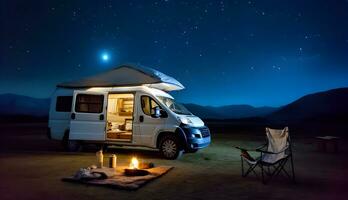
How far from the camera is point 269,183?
6.81m

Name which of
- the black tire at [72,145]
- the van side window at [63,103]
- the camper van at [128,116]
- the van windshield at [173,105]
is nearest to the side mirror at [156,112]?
the camper van at [128,116]

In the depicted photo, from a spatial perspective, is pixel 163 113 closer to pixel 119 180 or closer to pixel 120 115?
pixel 120 115

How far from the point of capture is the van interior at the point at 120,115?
1248 cm

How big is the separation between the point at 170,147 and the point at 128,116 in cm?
384

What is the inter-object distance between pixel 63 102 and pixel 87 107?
4.34ft

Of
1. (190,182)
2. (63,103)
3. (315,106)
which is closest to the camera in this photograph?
(190,182)

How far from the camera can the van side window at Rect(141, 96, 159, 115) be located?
35.6ft

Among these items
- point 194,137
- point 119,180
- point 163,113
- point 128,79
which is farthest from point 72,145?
point 119,180

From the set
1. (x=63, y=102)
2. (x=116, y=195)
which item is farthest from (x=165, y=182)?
(x=63, y=102)

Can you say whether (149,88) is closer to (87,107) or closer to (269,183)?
(87,107)

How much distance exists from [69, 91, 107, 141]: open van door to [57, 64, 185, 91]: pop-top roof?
451 mm

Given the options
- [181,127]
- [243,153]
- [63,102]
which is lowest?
[243,153]

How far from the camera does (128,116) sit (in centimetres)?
1366

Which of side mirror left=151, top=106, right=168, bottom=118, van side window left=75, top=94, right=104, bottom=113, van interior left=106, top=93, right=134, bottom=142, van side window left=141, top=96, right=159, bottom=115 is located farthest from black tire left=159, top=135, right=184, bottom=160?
van side window left=75, top=94, right=104, bottom=113
